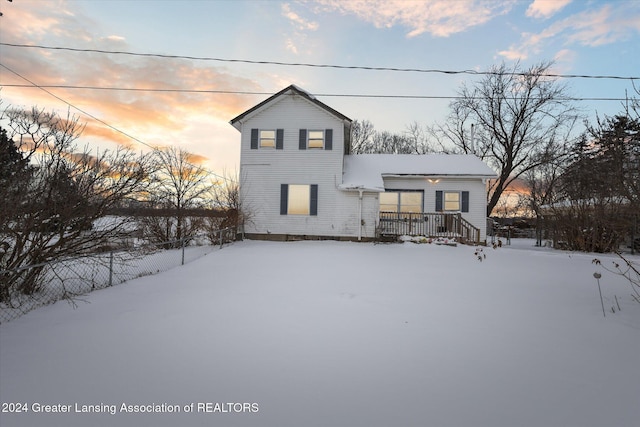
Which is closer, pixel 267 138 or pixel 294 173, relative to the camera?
pixel 294 173

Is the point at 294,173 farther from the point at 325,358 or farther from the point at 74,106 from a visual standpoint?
the point at 325,358

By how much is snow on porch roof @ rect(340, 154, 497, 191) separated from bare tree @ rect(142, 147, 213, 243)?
24.7ft

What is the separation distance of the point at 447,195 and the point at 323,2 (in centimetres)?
1178

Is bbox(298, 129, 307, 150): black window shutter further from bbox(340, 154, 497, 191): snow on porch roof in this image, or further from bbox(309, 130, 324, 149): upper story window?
bbox(340, 154, 497, 191): snow on porch roof

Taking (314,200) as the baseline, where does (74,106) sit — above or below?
above

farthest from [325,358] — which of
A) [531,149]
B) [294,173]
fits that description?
[531,149]

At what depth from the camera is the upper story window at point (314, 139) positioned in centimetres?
1574

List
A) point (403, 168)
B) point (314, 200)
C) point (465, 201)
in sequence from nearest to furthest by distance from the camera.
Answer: point (314, 200)
point (465, 201)
point (403, 168)

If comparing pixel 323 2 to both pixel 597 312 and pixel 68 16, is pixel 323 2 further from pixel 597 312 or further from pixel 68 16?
pixel 597 312

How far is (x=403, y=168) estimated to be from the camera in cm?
1730

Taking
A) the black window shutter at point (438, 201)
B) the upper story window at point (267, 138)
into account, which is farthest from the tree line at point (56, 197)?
the black window shutter at point (438, 201)

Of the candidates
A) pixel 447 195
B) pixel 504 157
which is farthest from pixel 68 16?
pixel 504 157

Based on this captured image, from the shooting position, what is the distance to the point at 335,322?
4.28 metres

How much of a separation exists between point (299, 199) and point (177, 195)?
6.29 meters
